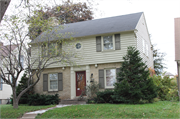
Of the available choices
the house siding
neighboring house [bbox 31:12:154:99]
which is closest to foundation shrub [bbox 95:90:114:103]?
neighboring house [bbox 31:12:154:99]

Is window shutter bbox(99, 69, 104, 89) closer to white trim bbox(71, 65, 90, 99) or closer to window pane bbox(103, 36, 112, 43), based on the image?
white trim bbox(71, 65, 90, 99)

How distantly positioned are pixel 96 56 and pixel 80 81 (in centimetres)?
243

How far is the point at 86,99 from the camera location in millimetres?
14008

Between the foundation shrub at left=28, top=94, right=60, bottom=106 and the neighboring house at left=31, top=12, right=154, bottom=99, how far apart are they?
112 centimetres

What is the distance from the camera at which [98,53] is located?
48.5 feet

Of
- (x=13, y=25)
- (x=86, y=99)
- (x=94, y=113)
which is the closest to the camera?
(x=94, y=113)

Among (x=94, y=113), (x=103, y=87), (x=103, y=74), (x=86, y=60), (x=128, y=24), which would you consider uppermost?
(x=128, y=24)

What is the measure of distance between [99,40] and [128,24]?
2.54m

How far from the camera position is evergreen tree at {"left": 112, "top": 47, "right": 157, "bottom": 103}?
37.1ft

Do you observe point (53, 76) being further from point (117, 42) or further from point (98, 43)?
point (117, 42)

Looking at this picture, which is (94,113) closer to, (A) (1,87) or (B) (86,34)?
(B) (86,34)

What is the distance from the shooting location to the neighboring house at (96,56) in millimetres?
14234

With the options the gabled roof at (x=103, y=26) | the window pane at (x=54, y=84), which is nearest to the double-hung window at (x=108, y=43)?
the gabled roof at (x=103, y=26)

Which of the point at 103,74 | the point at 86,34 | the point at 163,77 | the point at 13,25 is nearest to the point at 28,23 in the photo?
the point at 13,25
